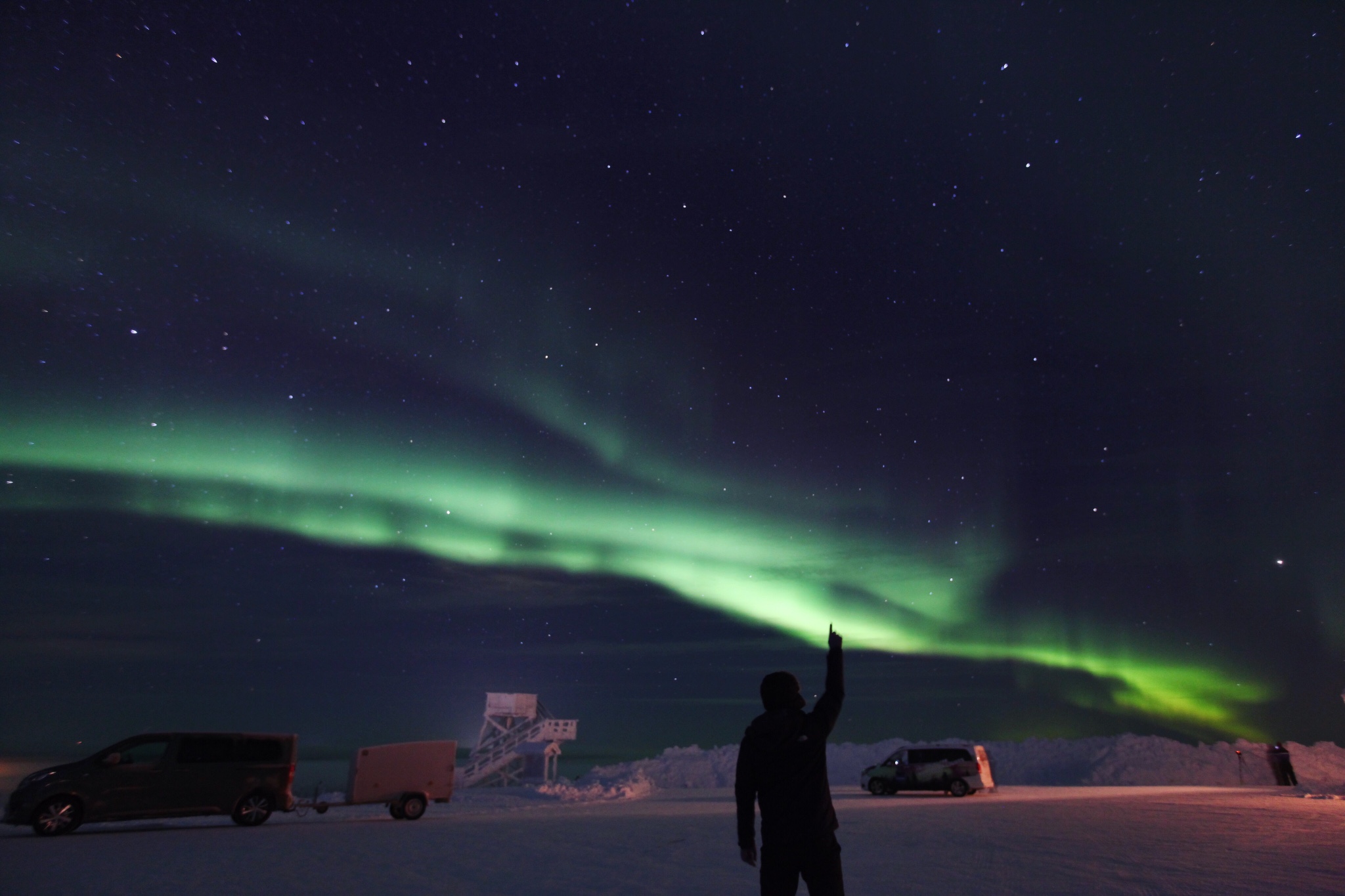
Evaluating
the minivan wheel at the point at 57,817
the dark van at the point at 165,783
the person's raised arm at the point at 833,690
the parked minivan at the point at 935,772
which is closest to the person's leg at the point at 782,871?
the person's raised arm at the point at 833,690

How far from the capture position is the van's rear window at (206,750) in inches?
707

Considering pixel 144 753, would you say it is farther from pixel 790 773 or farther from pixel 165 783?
pixel 790 773

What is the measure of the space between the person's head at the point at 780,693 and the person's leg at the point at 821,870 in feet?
2.49

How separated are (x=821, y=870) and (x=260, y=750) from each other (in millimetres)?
19598

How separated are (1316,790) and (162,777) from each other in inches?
1457

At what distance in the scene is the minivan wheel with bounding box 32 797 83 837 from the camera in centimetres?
1597

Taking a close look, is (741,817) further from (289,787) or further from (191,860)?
(289,787)

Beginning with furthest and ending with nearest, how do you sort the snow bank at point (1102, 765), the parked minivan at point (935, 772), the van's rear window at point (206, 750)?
the snow bank at point (1102, 765) < the parked minivan at point (935, 772) < the van's rear window at point (206, 750)

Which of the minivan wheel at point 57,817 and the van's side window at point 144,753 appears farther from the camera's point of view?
the van's side window at point 144,753

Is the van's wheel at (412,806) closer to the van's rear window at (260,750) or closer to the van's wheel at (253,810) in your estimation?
the van's wheel at (253,810)

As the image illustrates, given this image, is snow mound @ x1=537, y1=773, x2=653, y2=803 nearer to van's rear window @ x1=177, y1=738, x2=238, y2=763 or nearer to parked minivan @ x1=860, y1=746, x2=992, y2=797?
parked minivan @ x1=860, y1=746, x2=992, y2=797

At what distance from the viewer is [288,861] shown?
39.7 ft

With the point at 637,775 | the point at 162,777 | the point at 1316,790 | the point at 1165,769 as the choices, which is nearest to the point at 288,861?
the point at 162,777

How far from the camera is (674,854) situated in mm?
12820
